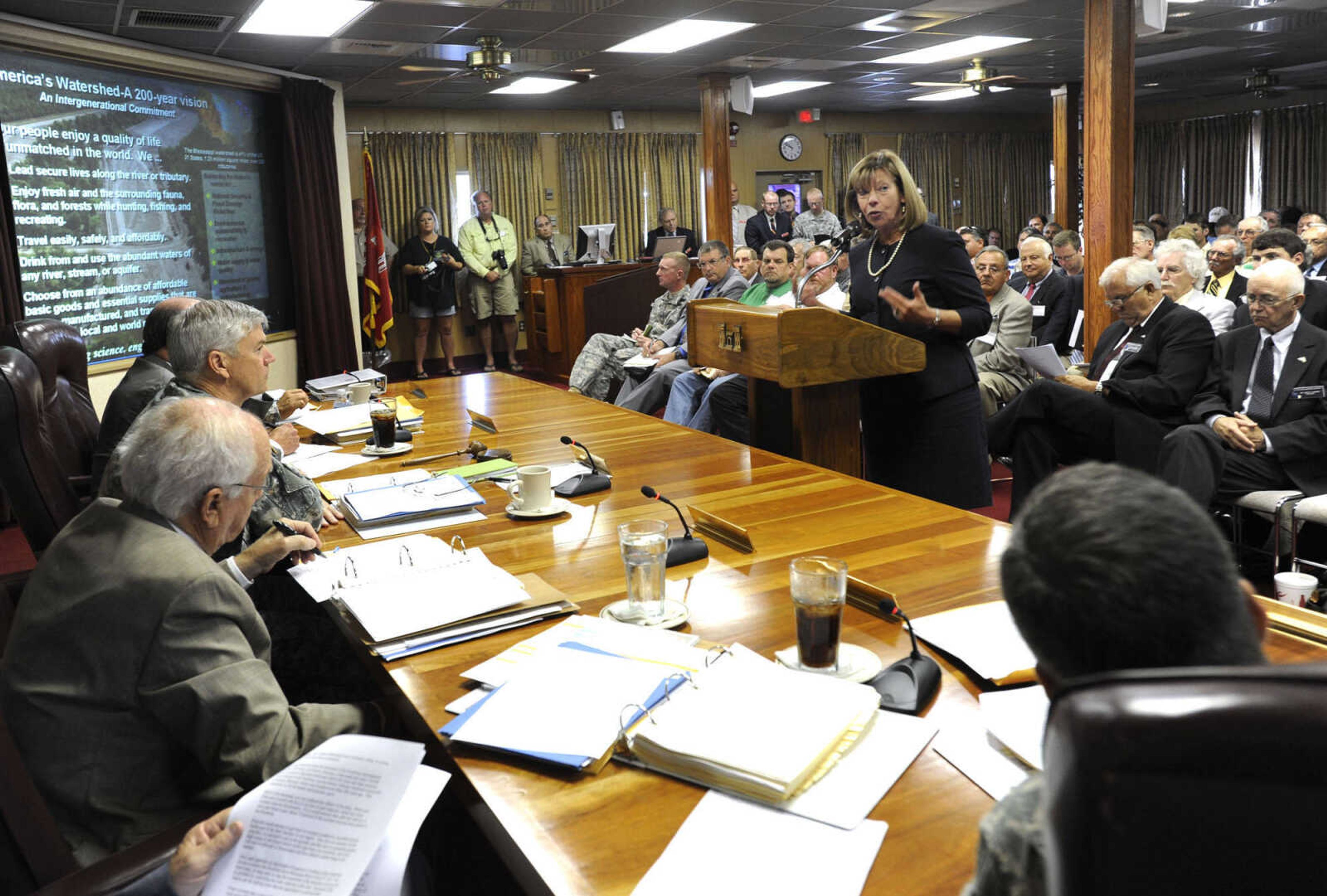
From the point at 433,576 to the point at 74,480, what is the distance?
1.72m

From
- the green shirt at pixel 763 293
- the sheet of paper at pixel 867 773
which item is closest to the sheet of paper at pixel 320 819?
the sheet of paper at pixel 867 773

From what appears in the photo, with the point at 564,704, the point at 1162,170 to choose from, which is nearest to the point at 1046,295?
the point at 564,704

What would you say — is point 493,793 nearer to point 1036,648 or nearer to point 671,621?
point 671,621

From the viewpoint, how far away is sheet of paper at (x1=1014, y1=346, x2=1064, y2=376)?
4629mm

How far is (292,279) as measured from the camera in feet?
28.0

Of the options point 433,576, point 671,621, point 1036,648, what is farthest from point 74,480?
point 1036,648

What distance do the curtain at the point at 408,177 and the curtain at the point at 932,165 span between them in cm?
631

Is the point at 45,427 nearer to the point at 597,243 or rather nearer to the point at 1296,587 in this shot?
the point at 1296,587

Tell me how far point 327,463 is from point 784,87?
9018mm

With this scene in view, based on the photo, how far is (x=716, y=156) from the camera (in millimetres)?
9250

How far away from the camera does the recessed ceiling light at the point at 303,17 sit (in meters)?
6.21

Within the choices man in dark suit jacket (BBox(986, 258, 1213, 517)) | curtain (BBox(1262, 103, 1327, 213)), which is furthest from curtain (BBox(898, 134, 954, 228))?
man in dark suit jacket (BBox(986, 258, 1213, 517))

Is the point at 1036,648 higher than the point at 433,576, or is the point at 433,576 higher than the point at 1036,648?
the point at 1036,648

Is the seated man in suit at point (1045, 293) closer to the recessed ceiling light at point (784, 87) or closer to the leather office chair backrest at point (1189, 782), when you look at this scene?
the recessed ceiling light at point (784, 87)
